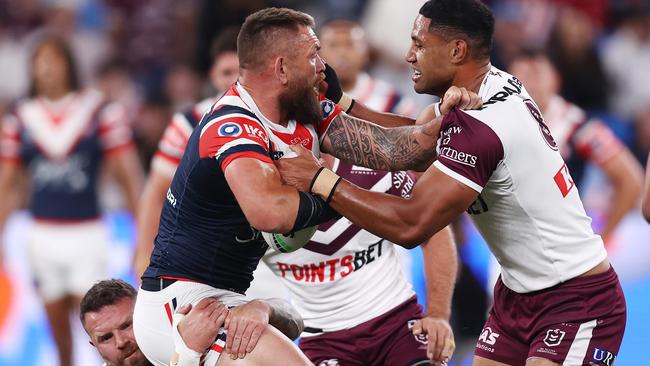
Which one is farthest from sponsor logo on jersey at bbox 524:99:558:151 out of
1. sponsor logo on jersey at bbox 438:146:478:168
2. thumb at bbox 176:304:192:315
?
thumb at bbox 176:304:192:315

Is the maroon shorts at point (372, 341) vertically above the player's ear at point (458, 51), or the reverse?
the player's ear at point (458, 51)

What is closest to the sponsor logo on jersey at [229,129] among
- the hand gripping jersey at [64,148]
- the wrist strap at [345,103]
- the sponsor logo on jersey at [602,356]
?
the wrist strap at [345,103]

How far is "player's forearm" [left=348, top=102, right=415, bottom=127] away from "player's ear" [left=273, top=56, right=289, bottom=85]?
0.76 m

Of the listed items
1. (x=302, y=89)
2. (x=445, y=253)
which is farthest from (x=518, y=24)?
(x=302, y=89)

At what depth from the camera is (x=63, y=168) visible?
30.1ft

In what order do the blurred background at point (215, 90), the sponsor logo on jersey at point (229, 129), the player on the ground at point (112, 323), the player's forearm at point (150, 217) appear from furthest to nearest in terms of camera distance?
the blurred background at point (215, 90) → the player's forearm at point (150, 217) → the player on the ground at point (112, 323) → the sponsor logo on jersey at point (229, 129)

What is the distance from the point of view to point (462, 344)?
884cm

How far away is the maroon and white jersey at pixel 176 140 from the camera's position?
748 centimetres

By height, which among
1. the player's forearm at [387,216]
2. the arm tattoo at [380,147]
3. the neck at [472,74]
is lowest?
the player's forearm at [387,216]

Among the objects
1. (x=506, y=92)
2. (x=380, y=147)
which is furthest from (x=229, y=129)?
(x=506, y=92)

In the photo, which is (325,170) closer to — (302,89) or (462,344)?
(302,89)

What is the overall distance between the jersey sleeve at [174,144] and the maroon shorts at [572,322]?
10.2ft

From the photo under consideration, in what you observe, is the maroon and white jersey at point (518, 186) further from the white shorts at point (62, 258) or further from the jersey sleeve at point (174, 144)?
the white shorts at point (62, 258)

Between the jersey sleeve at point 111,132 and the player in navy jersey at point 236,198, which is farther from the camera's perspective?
the jersey sleeve at point 111,132
